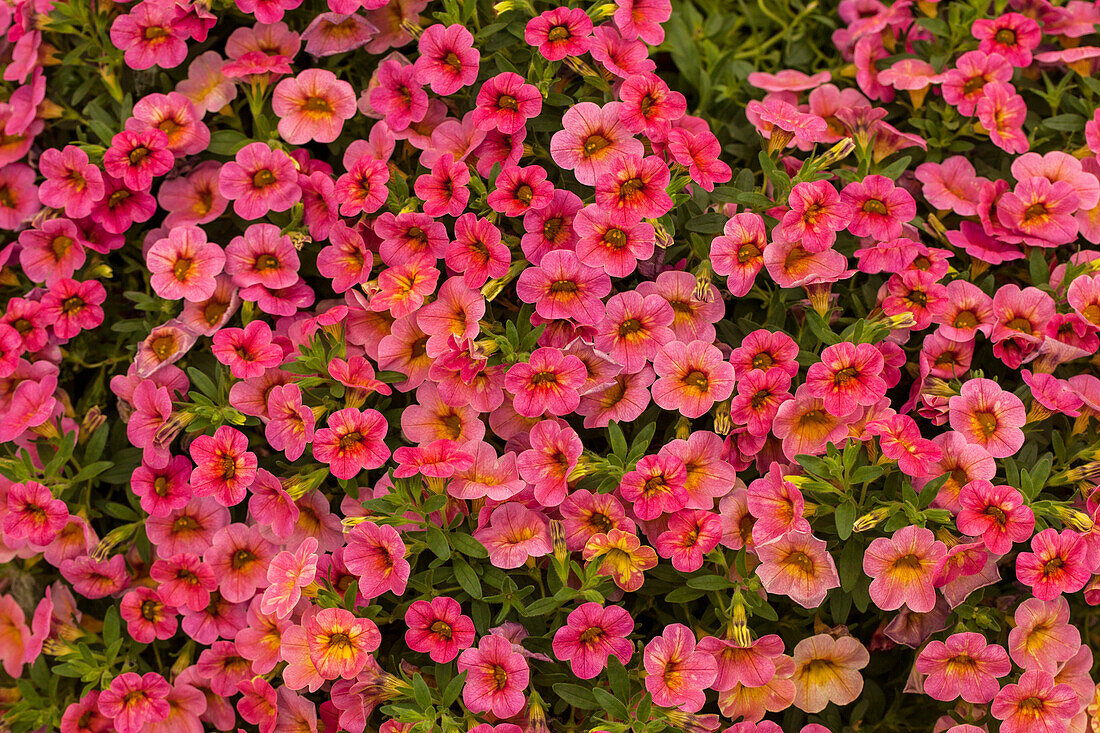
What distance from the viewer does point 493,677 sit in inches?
60.6

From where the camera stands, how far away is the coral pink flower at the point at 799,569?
5.03ft

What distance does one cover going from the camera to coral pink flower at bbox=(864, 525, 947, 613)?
1509 mm

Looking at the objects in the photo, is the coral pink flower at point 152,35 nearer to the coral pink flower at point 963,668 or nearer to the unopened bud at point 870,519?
the unopened bud at point 870,519

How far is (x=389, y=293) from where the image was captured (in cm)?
167

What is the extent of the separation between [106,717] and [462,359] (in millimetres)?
994

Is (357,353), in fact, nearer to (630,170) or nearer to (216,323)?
(216,323)

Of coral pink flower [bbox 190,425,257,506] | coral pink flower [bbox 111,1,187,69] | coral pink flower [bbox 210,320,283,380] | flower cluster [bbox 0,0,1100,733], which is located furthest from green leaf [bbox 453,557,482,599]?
coral pink flower [bbox 111,1,187,69]

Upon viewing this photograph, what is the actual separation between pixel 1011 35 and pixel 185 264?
6.02 ft

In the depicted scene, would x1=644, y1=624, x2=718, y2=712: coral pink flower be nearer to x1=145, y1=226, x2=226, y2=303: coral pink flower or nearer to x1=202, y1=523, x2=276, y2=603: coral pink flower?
x1=202, y1=523, x2=276, y2=603: coral pink flower

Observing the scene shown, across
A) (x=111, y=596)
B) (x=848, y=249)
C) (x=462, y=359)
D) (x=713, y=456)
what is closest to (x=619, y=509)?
(x=713, y=456)

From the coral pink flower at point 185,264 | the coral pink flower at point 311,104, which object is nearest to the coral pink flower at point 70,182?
the coral pink flower at point 185,264

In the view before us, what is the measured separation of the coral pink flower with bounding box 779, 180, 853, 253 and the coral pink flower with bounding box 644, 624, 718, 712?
72cm

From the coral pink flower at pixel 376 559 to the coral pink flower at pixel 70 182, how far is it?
91 centimetres

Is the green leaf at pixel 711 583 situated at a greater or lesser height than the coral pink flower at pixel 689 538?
lesser
